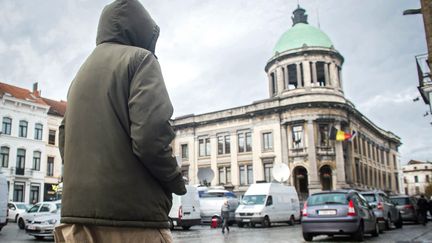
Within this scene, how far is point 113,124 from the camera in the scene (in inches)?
89.5

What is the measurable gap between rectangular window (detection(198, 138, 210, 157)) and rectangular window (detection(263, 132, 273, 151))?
25.5 feet

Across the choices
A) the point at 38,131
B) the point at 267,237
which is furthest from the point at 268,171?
the point at 267,237

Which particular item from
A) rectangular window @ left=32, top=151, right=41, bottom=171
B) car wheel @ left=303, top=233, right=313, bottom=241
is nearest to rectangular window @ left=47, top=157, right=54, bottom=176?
rectangular window @ left=32, top=151, right=41, bottom=171

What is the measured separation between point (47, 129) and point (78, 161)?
146ft

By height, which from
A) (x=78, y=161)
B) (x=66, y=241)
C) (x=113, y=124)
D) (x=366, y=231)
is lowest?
(x=366, y=231)

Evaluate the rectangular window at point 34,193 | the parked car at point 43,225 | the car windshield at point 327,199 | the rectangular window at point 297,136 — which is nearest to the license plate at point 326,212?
the car windshield at point 327,199

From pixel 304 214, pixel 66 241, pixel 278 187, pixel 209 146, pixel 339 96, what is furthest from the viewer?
pixel 209 146

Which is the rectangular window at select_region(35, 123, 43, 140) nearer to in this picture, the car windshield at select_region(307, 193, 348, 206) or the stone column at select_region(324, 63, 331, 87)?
the stone column at select_region(324, 63, 331, 87)

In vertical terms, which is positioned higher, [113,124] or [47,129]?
[47,129]

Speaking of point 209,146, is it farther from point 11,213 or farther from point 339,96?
point 11,213

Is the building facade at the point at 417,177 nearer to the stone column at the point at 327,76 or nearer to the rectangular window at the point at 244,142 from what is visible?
the stone column at the point at 327,76

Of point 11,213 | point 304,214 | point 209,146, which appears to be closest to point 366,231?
point 304,214

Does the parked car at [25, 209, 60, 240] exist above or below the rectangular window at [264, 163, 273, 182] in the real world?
below

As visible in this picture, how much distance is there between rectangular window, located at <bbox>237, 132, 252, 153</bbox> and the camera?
46469 millimetres
